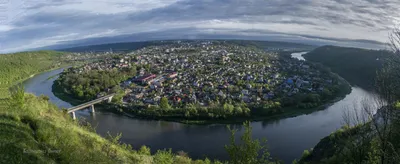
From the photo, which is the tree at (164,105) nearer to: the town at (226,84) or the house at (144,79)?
the town at (226,84)

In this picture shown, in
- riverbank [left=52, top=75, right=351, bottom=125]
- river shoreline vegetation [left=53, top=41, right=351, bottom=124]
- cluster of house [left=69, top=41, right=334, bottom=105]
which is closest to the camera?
riverbank [left=52, top=75, right=351, bottom=125]

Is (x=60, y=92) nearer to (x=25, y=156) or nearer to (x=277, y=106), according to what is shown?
(x=277, y=106)

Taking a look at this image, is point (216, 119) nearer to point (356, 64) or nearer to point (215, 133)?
point (215, 133)

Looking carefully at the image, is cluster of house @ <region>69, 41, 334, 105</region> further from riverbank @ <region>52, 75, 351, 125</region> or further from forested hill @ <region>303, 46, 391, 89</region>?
forested hill @ <region>303, 46, 391, 89</region>

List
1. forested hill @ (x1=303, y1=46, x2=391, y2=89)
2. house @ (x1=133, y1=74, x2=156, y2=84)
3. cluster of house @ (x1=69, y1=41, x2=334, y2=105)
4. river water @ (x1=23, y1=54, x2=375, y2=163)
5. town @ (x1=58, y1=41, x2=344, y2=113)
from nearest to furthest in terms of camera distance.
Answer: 1. river water @ (x1=23, y1=54, x2=375, y2=163)
2. town @ (x1=58, y1=41, x2=344, y2=113)
3. cluster of house @ (x1=69, y1=41, x2=334, y2=105)
4. forested hill @ (x1=303, y1=46, x2=391, y2=89)
5. house @ (x1=133, y1=74, x2=156, y2=84)

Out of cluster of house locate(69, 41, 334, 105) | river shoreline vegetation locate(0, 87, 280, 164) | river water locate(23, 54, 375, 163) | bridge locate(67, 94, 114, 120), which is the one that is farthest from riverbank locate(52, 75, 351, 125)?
river shoreline vegetation locate(0, 87, 280, 164)

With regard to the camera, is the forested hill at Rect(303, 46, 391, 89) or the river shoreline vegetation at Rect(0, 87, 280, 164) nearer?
the river shoreline vegetation at Rect(0, 87, 280, 164)

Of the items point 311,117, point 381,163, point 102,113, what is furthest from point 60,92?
point 381,163

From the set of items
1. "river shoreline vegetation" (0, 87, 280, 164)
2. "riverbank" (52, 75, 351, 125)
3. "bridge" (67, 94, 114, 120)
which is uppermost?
"river shoreline vegetation" (0, 87, 280, 164)
